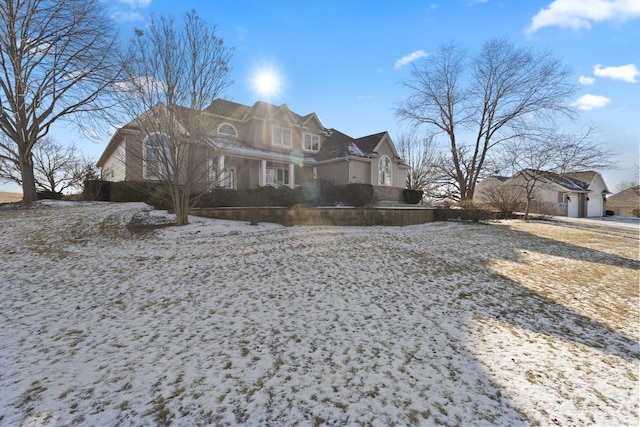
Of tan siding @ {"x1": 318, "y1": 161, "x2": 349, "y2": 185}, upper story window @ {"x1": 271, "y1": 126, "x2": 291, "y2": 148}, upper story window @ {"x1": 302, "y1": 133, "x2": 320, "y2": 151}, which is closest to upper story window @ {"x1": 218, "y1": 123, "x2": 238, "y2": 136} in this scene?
upper story window @ {"x1": 271, "y1": 126, "x2": 291, "y2": 148}

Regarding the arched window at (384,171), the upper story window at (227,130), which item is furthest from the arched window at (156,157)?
the arched window at (384,171)

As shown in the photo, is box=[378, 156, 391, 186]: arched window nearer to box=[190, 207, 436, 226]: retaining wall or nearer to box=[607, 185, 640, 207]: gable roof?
box=[190, 207, 436, 226]: retaining wall

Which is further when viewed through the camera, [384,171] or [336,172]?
[384,171]

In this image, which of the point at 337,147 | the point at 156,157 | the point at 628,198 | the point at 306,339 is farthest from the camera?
the point at 628,198

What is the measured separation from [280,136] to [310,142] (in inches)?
115

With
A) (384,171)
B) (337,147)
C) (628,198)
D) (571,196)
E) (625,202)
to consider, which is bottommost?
(625,202)

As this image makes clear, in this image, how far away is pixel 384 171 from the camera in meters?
20.8

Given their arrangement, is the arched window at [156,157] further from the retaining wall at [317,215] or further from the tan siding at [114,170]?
the tan siding at [114,170]

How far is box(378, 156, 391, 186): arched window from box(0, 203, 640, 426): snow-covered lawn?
14.1 meters

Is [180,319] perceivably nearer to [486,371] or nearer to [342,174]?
[486,371]

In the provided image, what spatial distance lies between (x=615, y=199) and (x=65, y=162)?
66.0 meters

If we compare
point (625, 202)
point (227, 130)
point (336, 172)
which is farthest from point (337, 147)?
point (625, 202)

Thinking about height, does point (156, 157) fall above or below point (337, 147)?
below

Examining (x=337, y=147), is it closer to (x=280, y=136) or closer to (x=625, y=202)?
(x=280, y=136)
